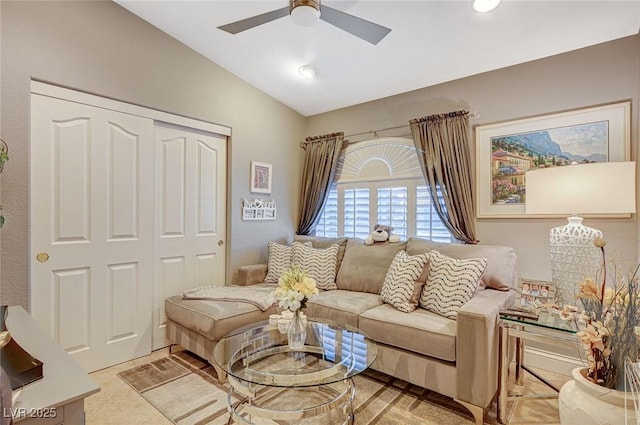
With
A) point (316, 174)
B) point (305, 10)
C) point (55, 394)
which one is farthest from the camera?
point (316, 174)

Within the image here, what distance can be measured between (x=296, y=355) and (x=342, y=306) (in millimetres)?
665

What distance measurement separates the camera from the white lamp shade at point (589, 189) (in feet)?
6.40

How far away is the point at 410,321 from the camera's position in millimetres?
2268

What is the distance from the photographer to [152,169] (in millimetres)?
2924

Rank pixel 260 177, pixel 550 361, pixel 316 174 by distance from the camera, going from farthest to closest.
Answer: pixel 316 174, pixel 260 177, pixel 550 361

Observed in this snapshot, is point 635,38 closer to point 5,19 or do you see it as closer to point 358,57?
point 358,57

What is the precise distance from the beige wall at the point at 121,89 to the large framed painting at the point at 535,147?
230cm

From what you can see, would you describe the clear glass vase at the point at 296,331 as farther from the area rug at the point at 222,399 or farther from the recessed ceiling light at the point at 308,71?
the recessed ceiling light at the point at 308,71

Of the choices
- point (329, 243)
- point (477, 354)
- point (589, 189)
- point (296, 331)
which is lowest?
point (477, 354)

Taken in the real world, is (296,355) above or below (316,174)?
below

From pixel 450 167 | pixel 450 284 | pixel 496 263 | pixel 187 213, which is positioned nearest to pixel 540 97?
pixel 450 167

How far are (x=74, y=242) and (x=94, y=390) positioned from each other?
194 cm

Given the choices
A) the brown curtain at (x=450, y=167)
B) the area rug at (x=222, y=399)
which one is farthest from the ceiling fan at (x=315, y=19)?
the area rug at (x=222, y=399)

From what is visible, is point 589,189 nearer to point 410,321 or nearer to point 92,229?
point 410,321
